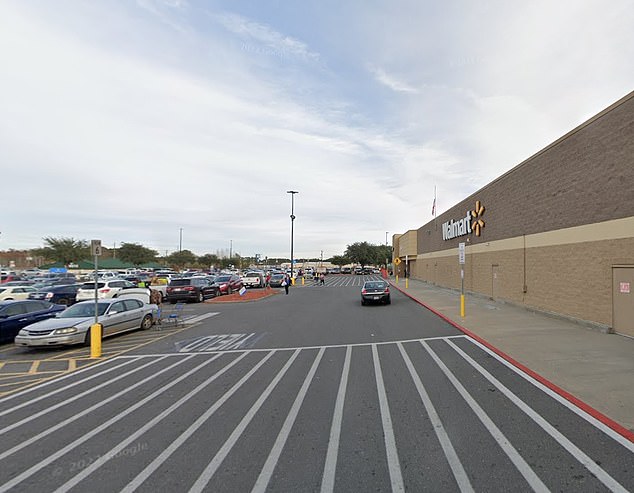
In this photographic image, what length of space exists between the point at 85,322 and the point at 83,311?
1220mm

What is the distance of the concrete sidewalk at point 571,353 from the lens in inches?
226

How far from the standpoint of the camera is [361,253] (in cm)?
9125

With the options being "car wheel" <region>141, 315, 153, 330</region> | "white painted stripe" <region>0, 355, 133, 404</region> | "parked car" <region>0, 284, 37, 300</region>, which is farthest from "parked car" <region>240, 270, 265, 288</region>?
"white painted stripe" <region>0, 355, 133, 404</region>

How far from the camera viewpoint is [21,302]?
41.6 feet

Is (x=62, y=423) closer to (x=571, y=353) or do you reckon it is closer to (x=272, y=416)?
(x=272, y=416)

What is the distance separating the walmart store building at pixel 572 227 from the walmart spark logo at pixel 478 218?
0.88 m

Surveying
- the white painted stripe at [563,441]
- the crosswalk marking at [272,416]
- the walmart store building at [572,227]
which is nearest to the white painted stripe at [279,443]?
the crosswalk marking at [272,416]

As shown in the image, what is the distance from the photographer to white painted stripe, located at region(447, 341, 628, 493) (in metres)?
3.63

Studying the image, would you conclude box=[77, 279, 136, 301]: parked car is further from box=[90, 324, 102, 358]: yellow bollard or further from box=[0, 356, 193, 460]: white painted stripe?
box=[0, 356, 193, 460]: white painted stripe

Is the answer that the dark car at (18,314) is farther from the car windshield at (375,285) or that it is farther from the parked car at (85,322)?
the car windshield at (375,285)

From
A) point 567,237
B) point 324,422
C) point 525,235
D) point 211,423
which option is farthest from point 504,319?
point 211,423

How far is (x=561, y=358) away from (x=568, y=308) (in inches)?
230

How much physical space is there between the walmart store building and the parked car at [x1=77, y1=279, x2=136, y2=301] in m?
20.3

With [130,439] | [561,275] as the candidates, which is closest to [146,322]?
[130,439]
